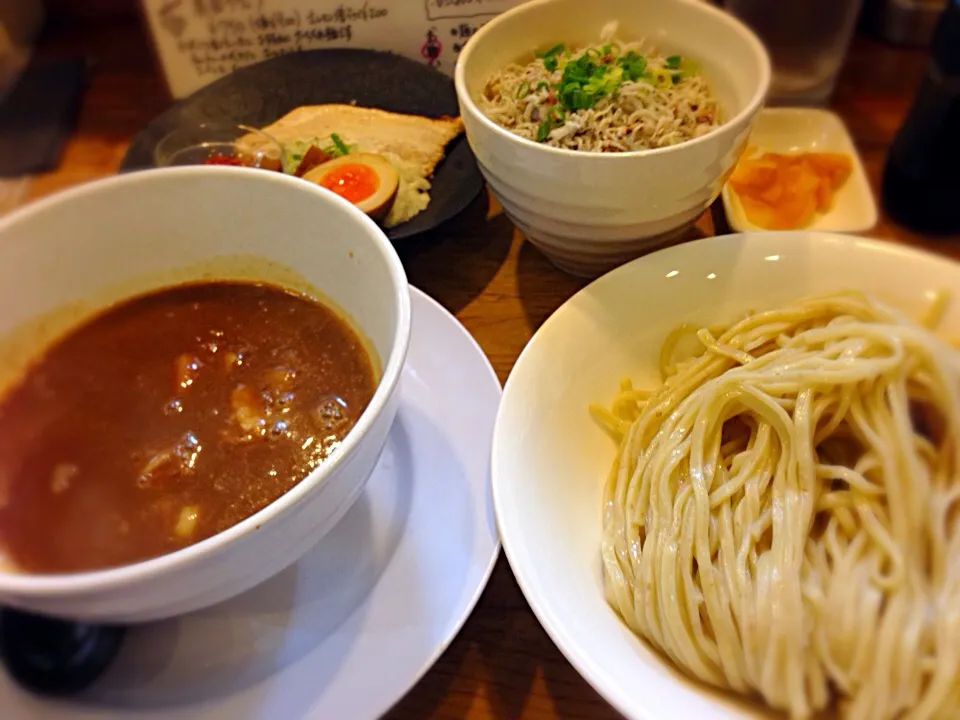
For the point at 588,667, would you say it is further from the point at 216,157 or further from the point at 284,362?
the point at 216,157

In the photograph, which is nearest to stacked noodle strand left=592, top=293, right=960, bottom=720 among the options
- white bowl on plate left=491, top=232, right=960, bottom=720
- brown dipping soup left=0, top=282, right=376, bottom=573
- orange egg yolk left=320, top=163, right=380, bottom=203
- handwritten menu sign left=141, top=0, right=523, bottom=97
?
white bowl on plate left=491, top=232, right=960, bottom=720

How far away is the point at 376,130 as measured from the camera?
153cm

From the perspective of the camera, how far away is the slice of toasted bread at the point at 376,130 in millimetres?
1459

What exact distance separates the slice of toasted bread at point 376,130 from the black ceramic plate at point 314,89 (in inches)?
2.0

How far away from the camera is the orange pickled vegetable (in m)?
1.36

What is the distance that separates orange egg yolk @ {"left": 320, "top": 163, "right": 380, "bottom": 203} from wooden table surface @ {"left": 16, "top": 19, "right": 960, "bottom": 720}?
0.48ft

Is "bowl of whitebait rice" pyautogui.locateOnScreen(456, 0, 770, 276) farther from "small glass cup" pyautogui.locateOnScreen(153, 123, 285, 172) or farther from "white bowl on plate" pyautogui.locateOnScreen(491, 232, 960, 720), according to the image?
"small glass cup" pyautogui.locateOnScreen(153, 123, 285, 172)

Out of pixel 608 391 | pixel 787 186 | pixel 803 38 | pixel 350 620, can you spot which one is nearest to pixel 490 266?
pixel 608 391

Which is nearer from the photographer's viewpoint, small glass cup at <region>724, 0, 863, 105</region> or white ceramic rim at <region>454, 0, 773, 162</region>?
white ceramic rim at <region>454, 0, 773, 162</region>

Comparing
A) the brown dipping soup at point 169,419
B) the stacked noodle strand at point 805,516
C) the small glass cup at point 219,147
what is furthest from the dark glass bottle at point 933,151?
the small glass cup at point 219,147

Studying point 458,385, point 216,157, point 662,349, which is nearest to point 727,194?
point 662,349

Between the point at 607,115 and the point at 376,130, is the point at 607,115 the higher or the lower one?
the higher one

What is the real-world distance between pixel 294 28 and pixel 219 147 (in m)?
0.35

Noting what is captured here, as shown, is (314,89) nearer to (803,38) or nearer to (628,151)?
(628,151)
